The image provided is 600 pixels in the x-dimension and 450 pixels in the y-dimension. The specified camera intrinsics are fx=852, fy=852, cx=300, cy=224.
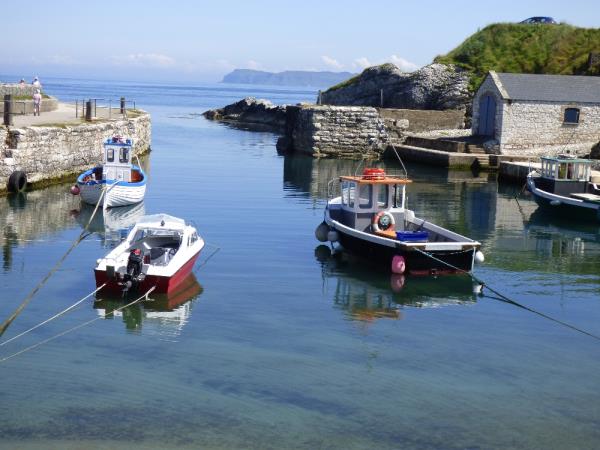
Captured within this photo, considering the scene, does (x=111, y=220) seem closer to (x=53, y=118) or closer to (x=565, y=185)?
(x=53, y=118)

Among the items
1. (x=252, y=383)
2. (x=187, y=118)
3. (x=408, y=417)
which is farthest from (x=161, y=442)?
(x=187, y=118)

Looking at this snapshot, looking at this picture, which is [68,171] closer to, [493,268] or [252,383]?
[493,268]

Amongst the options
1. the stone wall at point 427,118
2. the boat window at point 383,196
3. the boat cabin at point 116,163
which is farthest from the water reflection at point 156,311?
the stone wall at point 427,118

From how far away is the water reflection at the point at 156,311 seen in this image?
15758 millimetres

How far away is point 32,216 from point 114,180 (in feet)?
11.7

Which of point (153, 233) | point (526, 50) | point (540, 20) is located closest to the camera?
point (153, 233)

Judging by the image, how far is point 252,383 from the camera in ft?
42.2

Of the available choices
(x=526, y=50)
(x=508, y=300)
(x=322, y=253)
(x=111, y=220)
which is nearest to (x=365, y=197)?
(x=322, y=253)

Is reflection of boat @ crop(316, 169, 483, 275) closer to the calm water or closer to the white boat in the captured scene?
the calm water

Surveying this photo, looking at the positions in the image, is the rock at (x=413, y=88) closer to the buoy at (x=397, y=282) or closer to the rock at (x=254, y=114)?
the rock at (x=254, y=114)

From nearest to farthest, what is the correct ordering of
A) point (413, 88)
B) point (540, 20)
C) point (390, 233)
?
point (390, 233)
point (413, 88)
point (540, 20)

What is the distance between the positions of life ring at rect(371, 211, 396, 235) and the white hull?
1076 centimetres

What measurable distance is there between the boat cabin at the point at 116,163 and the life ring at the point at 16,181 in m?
3.07

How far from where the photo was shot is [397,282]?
19641 millimetres
